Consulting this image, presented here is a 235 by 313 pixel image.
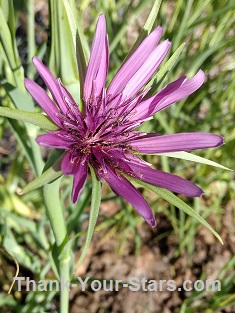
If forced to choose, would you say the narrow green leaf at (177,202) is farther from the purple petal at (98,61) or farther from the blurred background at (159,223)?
the blurred background at (159,223)

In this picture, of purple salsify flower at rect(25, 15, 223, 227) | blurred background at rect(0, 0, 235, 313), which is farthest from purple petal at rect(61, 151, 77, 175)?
blurred background at rect(0, 0, 235, 313)

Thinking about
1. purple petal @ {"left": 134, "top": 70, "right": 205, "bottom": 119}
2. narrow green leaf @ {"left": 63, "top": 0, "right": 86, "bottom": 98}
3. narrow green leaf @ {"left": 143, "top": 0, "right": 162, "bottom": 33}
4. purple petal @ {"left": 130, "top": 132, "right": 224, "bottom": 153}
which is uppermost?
narrow green leaf @ {"left": 143, "top": 0, "right": 162, "bottom": 33}

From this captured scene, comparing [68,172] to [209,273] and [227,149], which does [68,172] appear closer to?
[227,149]

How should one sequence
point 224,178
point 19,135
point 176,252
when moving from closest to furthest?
point 19,135, point 224,178, point 176,252

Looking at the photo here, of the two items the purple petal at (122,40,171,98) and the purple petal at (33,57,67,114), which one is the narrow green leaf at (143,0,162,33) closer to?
the purple petal at (122,40,171,98)

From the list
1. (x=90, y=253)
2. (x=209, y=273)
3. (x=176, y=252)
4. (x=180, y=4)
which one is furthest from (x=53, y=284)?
(x=180, y=4)

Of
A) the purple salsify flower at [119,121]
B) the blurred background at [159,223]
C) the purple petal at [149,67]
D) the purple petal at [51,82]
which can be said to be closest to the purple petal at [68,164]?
the purple salsify flower at [119,121]
